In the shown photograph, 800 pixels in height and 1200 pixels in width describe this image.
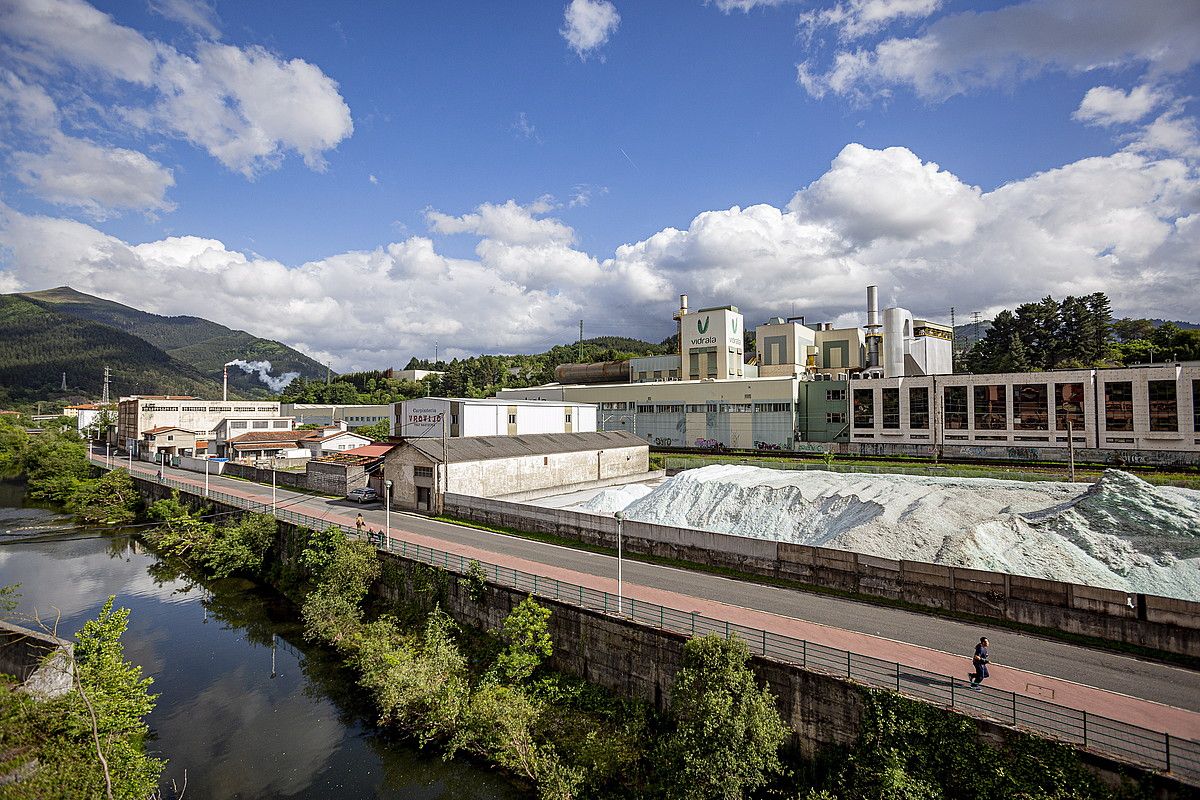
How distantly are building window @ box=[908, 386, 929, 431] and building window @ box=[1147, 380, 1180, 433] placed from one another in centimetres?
1629

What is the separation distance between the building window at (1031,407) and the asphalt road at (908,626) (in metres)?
42.8

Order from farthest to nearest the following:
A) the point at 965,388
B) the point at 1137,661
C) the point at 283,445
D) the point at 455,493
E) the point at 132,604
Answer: the point at 283,445 → the point at 965,388 → the point at 455,493 → the point at 132,604 → the point at 1137,661

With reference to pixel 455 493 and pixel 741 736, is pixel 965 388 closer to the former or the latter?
pixel 455 493

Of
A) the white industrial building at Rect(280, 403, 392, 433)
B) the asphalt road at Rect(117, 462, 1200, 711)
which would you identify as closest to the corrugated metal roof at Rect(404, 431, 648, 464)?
the asphalt road at Rect(117, 462, 1200, 711)

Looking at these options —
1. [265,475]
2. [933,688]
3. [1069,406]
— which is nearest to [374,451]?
[265,475]

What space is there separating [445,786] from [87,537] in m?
47.4

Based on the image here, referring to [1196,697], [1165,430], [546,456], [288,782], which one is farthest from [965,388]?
[288,782]

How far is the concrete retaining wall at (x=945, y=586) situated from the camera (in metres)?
16.3

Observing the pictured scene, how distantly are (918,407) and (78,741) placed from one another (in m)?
63.6

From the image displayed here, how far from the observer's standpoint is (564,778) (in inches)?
635

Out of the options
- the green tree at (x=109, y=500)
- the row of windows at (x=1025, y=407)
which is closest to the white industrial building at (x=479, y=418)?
the green tree at (x=109, y=500)

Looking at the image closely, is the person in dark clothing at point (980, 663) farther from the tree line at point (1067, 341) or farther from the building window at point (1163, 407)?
the tree line at point (1067, 341)

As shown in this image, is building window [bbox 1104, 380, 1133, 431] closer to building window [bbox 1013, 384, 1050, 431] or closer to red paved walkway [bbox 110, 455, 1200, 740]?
building window [bbox 1013, 384, 1050, 431]

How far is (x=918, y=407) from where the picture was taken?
5678cm
